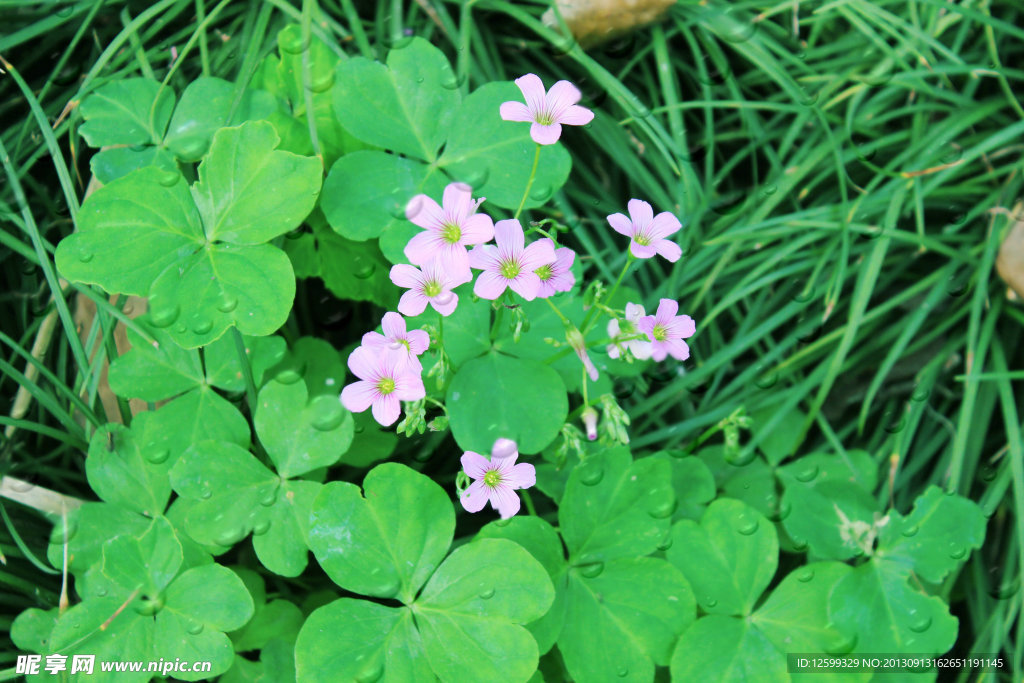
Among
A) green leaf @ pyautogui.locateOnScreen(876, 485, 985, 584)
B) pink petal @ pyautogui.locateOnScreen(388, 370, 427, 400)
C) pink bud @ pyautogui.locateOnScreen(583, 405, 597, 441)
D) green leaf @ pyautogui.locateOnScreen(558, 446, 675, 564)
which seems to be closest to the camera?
pink petal @ pyautogui.locateOnScreen(388, 370, 427, 400)

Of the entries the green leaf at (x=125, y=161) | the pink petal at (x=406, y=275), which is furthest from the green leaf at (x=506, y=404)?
the green leaf at (x=125, y=161)

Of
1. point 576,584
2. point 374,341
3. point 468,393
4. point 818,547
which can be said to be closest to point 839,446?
point 818,547

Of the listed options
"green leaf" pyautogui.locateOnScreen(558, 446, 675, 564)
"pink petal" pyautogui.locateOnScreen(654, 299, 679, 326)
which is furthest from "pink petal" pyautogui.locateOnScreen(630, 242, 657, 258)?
"green leaf" pyautogui.locateOnScreen(558, 446, 675, 564)

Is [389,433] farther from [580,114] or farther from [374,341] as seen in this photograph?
[580,114]

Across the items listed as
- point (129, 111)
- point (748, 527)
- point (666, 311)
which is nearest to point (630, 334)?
point (666, 311)

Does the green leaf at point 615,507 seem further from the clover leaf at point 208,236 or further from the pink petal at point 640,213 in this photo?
the clover leaf at point 208,236

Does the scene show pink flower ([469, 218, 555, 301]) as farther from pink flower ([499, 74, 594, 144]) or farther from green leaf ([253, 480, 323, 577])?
green leaf ([253, 480, 323, 577])

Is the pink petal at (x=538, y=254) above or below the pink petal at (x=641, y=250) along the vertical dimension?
above
